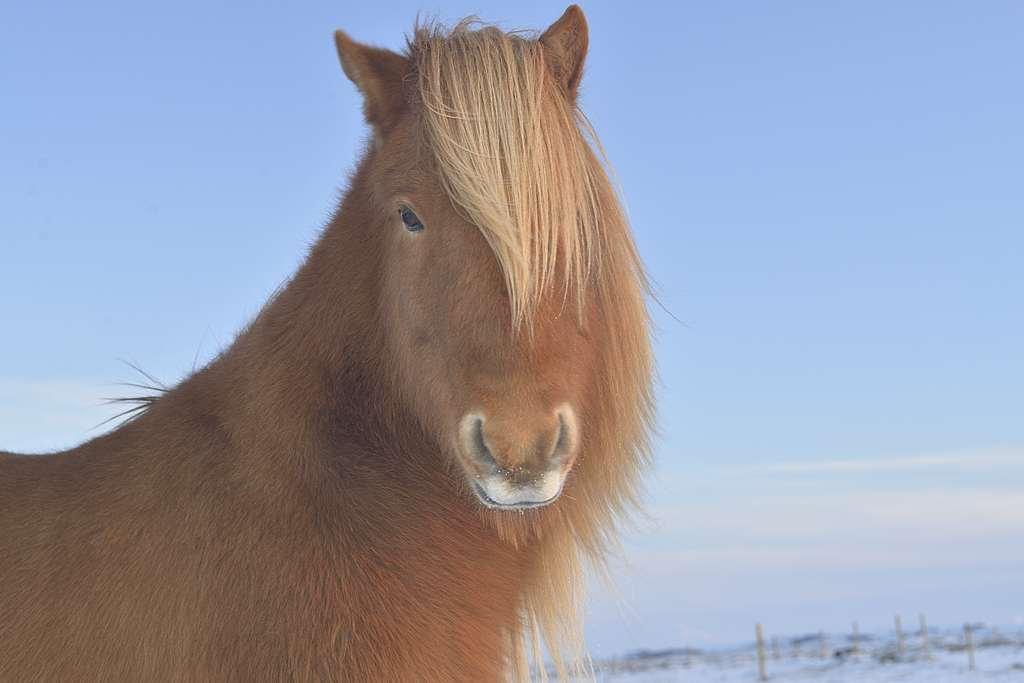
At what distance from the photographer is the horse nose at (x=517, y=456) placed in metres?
2.70

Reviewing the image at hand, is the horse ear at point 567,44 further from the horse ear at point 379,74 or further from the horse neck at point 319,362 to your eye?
the horse neck at point 319,362

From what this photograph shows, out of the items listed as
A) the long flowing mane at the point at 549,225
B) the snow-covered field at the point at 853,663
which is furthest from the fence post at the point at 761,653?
the long flowing mane at the point at 549,225

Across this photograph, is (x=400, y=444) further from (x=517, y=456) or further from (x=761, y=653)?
(x=761, y=653)

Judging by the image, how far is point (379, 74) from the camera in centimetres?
355

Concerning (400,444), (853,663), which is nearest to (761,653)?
(853,663)

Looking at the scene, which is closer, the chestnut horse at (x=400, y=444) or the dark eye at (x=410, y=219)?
the chestnut horse at (x=400, y=444)

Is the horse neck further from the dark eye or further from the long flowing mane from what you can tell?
the long flowing mane

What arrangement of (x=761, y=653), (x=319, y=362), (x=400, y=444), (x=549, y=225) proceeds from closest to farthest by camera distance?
(x=549, y=225), (x=400, y=444), (x=319, y=362), (x=761, y=653)

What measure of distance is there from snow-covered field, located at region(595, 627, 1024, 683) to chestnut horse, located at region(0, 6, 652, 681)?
25978 millimetres

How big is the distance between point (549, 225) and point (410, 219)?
47cm

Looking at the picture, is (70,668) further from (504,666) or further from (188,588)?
(504,666)

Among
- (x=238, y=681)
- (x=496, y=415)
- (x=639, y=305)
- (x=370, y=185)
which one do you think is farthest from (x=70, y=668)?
(x=639, y=305)

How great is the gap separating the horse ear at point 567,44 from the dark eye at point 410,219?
2.64 ft

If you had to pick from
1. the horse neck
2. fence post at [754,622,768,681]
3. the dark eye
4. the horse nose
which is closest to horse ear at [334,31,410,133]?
the horse neck
